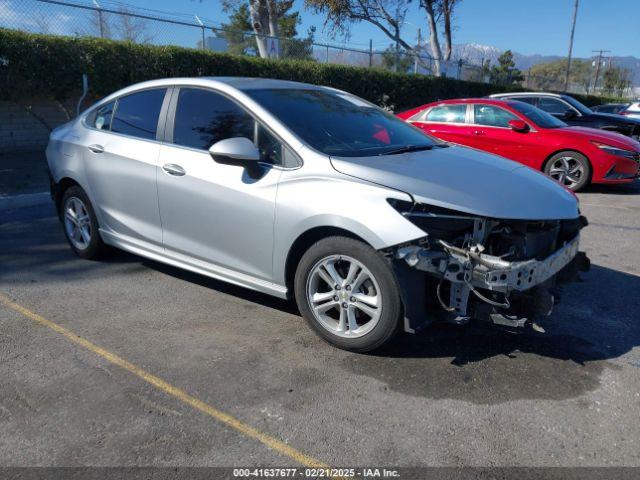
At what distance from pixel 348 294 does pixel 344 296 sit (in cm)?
3

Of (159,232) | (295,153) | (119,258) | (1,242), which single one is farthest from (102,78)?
(295,153)

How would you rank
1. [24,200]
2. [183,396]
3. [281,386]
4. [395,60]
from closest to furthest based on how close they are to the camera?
[183,396] < [281,386] < [24,200] < [395,60]

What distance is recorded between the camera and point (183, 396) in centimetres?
311

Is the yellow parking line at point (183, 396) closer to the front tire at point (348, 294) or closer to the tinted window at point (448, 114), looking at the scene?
the front tire at point (348, 294)

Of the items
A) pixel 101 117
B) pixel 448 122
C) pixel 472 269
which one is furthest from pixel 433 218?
pixel 448 122

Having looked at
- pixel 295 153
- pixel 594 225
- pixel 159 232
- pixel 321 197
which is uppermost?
pixel 295 153

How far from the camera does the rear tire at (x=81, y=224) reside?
5133 mm

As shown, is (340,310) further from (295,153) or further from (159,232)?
(159,232)

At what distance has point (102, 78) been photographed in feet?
36.1

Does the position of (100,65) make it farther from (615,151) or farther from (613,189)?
(613,189)

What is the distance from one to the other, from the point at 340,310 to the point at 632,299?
2.61m

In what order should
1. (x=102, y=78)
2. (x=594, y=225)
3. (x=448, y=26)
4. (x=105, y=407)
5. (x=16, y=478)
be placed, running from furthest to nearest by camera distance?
(x=448, y=26) < (x=102, y=78) < (x=594, y=225) < (x=105, y=407) < (x=16, y=478)

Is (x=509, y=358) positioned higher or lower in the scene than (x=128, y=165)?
lower

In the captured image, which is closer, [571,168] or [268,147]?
[268,147]
